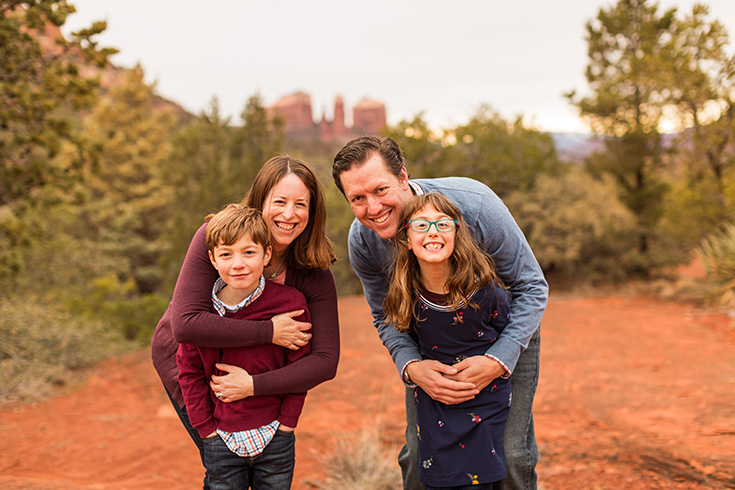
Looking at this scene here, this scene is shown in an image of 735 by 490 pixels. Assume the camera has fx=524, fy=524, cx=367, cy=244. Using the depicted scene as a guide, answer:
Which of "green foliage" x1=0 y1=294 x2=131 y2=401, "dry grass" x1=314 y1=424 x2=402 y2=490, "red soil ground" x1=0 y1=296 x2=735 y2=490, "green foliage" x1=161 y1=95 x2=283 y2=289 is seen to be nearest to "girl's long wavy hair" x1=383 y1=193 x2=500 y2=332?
"dry grass" x1=314 y1=424 x2=402 y2=490

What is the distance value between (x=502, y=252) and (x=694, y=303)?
10362 millimetres

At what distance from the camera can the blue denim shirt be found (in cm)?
239

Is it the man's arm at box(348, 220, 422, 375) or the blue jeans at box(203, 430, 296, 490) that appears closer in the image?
the blue jeans at box(203, 430, 296, 490)

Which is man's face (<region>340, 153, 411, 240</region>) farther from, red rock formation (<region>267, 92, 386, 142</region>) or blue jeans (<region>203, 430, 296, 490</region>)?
red rock formation (<region>267, 92, 386, 142</region>)

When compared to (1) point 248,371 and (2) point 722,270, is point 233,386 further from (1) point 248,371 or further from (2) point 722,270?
(2) point 722,270

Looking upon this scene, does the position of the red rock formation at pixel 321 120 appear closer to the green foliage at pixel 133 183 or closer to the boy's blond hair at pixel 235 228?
the green foliage at pixel 133 183

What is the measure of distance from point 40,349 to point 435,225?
648 centimetres

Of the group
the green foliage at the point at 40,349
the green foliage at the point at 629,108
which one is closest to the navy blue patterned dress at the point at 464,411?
the green foliage at the point at 40,349

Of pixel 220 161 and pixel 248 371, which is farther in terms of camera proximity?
pixel 220 161

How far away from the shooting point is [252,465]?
→ 7.54ft

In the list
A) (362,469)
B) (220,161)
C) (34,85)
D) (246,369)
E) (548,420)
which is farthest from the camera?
(220,161)

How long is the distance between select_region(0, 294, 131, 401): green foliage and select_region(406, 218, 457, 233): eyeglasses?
5604mm

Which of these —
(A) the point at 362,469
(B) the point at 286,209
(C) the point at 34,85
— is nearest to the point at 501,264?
(B) the point at 286,209

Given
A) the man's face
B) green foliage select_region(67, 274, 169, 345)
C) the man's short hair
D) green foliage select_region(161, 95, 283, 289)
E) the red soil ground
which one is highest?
green foliage select_region(161, 95, 283, 289)
